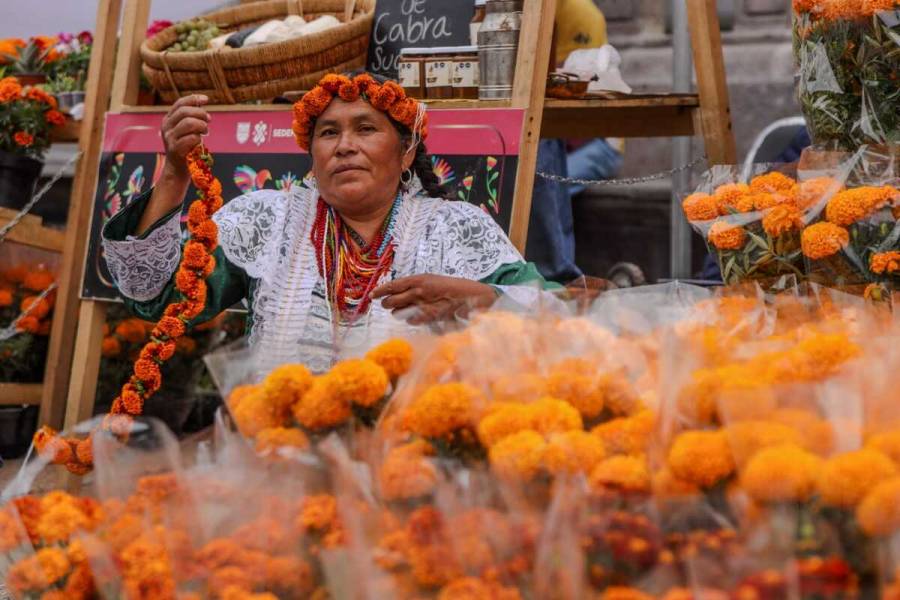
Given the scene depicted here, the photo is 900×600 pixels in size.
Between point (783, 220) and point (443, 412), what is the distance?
4.29 ft

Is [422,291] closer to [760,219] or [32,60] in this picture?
[760,219]

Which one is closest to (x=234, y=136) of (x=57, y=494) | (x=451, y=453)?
(x=57, y=494)

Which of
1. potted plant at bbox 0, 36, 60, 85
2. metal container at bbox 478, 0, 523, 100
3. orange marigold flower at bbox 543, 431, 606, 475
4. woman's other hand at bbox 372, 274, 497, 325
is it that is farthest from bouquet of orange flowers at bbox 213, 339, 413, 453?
potted plant at bbox 0, 36, 60, 85

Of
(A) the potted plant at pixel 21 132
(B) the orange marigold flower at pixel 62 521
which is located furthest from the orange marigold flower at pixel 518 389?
(A) the potted plant at pixel 21 132

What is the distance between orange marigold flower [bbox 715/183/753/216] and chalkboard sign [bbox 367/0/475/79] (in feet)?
4.52

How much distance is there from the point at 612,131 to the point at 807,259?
1.59 m

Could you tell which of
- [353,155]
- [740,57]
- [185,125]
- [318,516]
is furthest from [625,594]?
[740,57]

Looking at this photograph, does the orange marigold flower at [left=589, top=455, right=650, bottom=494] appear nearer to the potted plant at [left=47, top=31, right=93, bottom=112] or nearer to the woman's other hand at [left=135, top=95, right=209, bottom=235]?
the woman's other hand at [left=135, top=95, right=209, bottom=235]

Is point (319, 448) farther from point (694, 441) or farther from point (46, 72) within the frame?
point (46, 72)

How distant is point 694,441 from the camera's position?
1146 millimetres

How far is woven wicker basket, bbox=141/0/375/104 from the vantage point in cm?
361

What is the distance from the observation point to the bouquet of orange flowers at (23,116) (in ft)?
14.3

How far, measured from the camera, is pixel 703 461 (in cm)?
112

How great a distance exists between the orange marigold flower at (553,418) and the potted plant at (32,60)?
4.13 meters
